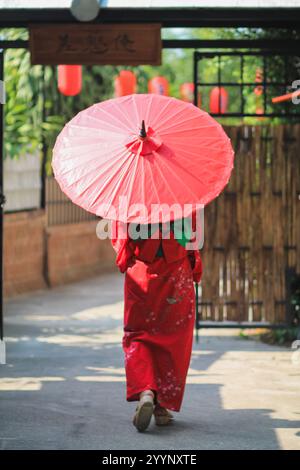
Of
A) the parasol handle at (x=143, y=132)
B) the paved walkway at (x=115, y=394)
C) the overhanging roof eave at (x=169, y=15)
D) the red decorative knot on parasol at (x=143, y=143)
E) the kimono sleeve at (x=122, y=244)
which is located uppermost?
the overhanging roof eave at (x=169, y=15)

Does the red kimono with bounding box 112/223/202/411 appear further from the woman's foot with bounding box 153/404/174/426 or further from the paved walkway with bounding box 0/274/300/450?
the paved walkway with bounding box 0/274/300/450

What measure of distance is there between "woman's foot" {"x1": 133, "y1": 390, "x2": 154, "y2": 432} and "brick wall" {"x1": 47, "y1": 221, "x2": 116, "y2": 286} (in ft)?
31.9

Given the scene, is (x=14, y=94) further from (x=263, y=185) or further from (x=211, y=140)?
(x=211, y=140)

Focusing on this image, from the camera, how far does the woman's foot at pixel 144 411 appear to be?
21.7ft

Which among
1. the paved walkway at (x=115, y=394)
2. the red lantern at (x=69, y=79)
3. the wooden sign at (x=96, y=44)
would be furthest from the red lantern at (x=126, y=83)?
the wooden sign at (x=96, y=44)

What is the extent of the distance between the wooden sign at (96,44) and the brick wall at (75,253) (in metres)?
7.30

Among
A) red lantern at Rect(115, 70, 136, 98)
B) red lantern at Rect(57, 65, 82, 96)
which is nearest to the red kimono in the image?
red lantern at Rect(57, 65, 82, 96)

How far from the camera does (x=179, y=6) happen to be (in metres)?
8.56

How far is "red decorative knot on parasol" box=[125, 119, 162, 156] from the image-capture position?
20.9ft

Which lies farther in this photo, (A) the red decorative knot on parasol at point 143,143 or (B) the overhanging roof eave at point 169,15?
(B) the overhanging roof eave at point 169,15

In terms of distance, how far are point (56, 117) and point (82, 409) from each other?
9.04 m

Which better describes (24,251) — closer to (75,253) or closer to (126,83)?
(75,253)

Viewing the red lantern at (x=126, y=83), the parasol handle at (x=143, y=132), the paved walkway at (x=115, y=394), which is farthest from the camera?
the red lantern at (x=126, y=83)

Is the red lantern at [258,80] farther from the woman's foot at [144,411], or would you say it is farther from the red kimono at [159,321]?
the woman's foot at [144,411]
